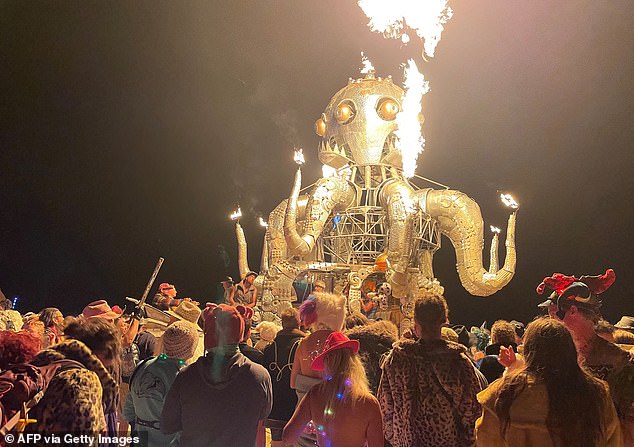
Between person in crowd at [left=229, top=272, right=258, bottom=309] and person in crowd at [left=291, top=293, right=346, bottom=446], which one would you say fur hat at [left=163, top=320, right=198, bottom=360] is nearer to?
person in crowd at [left=291, top=293, right=346, bottom=446]

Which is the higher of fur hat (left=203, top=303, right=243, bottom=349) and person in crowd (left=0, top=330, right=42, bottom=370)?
fur hat (left=203, top=303, right=243, bottom=349)

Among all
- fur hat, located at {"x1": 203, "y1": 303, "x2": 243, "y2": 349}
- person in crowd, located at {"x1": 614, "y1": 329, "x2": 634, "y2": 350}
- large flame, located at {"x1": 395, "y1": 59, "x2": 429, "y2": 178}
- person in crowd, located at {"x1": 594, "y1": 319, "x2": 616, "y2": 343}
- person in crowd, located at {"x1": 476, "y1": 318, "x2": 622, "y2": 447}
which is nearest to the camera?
person in crowd, located at {"x1": 476, "y1": 318, "x2": 622, "y2": 447}

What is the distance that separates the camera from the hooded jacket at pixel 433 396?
3031 mm

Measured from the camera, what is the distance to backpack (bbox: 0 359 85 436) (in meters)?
2.70

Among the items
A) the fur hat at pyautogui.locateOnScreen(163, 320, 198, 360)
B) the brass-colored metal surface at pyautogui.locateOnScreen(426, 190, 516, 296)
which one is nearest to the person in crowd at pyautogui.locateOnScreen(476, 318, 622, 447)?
the fur hat at pyautogui.locateOnScreen(163, 320, 198, 360)

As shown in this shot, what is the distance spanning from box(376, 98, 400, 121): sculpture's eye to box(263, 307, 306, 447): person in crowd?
1076 cm

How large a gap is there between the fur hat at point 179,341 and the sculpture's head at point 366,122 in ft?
37.9

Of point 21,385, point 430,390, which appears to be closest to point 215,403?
point 21,385

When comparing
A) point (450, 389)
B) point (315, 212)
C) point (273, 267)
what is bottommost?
point (450, 389)

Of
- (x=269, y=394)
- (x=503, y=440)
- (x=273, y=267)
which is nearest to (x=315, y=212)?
(x=273, y=267)

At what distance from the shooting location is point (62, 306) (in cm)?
1809

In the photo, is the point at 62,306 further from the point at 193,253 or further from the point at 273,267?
the point at 273,267

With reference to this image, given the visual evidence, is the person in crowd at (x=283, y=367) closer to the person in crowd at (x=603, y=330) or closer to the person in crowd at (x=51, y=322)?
the person in crowd at (x=603, y=330)

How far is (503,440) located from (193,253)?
19954mm
